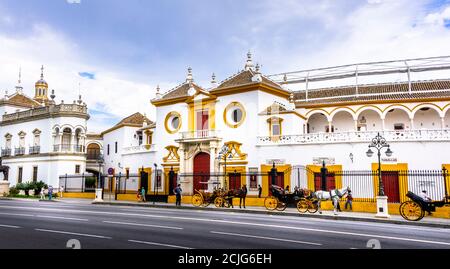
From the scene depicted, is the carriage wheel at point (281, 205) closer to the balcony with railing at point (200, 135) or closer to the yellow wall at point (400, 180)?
the yellow wall at point (400, 180)

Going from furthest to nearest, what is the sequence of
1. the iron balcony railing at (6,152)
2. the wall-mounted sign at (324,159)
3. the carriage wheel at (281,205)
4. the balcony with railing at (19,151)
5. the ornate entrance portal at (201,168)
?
the iron balcony railing at (6,152) → the balcony with railing at (19,151) → the ornate entrance portal at (201,168) → the wall-mounted sign at (324,159) → the carriage wheel at (281,205)

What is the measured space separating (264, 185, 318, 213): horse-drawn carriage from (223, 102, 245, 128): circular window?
1120cm

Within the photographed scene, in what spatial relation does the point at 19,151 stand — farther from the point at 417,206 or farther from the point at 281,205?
the point at 417,206

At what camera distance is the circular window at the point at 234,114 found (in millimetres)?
31319

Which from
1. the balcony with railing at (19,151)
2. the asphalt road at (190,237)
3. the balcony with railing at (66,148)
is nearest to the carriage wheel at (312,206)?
the asphalt road at (190,237)

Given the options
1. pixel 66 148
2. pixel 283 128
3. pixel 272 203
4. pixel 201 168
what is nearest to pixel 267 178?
pixel 283 128

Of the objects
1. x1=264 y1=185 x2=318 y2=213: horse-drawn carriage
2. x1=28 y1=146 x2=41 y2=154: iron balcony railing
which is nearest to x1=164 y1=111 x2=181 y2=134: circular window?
x1=28 y1=146 x2=41 y2=154: iron balcony railing

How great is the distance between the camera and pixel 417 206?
1661cm

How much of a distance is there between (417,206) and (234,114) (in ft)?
58.9

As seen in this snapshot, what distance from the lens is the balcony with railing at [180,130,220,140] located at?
104ft

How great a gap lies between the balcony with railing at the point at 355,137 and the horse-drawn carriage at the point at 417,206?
893 centimetres

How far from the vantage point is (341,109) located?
32844 mm

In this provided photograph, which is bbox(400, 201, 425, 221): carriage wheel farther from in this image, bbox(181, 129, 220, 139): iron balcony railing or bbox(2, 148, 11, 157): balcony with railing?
bbox(2, 148, 11, 157): balcony with railing
